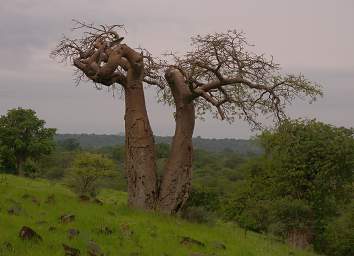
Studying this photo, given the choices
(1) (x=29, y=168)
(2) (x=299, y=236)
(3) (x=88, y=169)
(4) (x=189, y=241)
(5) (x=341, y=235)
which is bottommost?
(5) (x=341, y=235)

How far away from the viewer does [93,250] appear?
8.36 m

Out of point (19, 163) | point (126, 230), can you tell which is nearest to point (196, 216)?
point (126, 230)

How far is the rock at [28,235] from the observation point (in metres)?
8.15

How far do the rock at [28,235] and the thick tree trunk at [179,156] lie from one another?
21.3 ft

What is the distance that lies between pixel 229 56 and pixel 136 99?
2.99 m

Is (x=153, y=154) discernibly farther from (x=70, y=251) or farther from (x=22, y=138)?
(x=22, y=138)

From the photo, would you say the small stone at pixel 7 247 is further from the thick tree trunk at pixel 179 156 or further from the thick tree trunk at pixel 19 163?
the thick tree trunk at pixel 19 163

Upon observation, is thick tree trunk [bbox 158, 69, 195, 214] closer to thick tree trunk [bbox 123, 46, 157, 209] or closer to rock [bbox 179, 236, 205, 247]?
thick tree trunk [bbox 123, 46, 157, 209]

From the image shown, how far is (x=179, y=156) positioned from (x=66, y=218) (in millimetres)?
5105

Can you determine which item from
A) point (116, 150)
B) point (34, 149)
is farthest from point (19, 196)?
point (116, 150)

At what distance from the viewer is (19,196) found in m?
12.5

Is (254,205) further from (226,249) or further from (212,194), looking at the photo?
(226,249)

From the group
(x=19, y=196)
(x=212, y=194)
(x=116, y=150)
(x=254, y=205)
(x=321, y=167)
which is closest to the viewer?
(x=19, y=196)

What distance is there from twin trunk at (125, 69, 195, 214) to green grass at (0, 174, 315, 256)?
1320 mm
